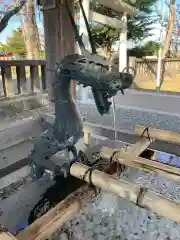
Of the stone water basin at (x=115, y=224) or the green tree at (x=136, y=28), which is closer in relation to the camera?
the stone water basin at (x=115, y=224)

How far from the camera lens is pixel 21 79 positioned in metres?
2.72

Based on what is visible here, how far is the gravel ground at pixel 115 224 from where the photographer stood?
3.94 ft

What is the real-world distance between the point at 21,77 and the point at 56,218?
2118 millimetres

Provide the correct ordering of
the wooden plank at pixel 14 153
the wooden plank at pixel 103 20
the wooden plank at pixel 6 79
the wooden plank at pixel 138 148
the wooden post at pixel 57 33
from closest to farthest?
the wooden plank at pixel 138 148 < the wooden plank at pixel 14 153 < the wooden post at pixel 57 33 < the wooden plank at pixel 6 79 < the wooden plank at pixel 103 20

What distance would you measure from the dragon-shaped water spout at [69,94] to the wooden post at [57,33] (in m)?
1.11

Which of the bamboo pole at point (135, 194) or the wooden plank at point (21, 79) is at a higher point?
the wooden plank at point (21, 79)

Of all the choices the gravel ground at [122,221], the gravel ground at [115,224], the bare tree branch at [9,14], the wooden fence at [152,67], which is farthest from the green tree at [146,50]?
the gravel ground at [115,224]

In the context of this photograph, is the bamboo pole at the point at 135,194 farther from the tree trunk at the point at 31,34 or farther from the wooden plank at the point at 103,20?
the tree trunk at the point at 31,34

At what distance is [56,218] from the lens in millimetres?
1001

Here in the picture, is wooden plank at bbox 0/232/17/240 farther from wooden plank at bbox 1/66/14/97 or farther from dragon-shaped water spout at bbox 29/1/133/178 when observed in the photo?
wooden plank at bbox 1/66/14/97

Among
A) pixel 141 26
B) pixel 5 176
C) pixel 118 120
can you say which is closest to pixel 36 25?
pixel 141 26

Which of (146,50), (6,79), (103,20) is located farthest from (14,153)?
(146,50)

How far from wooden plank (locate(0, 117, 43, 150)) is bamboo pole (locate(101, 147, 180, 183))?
102 cm

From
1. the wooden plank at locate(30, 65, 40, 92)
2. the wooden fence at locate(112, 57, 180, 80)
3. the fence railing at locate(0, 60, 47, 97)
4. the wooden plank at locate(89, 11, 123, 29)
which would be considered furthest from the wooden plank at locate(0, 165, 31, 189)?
the wooden fence at locate(112, 57, 180, 80)
